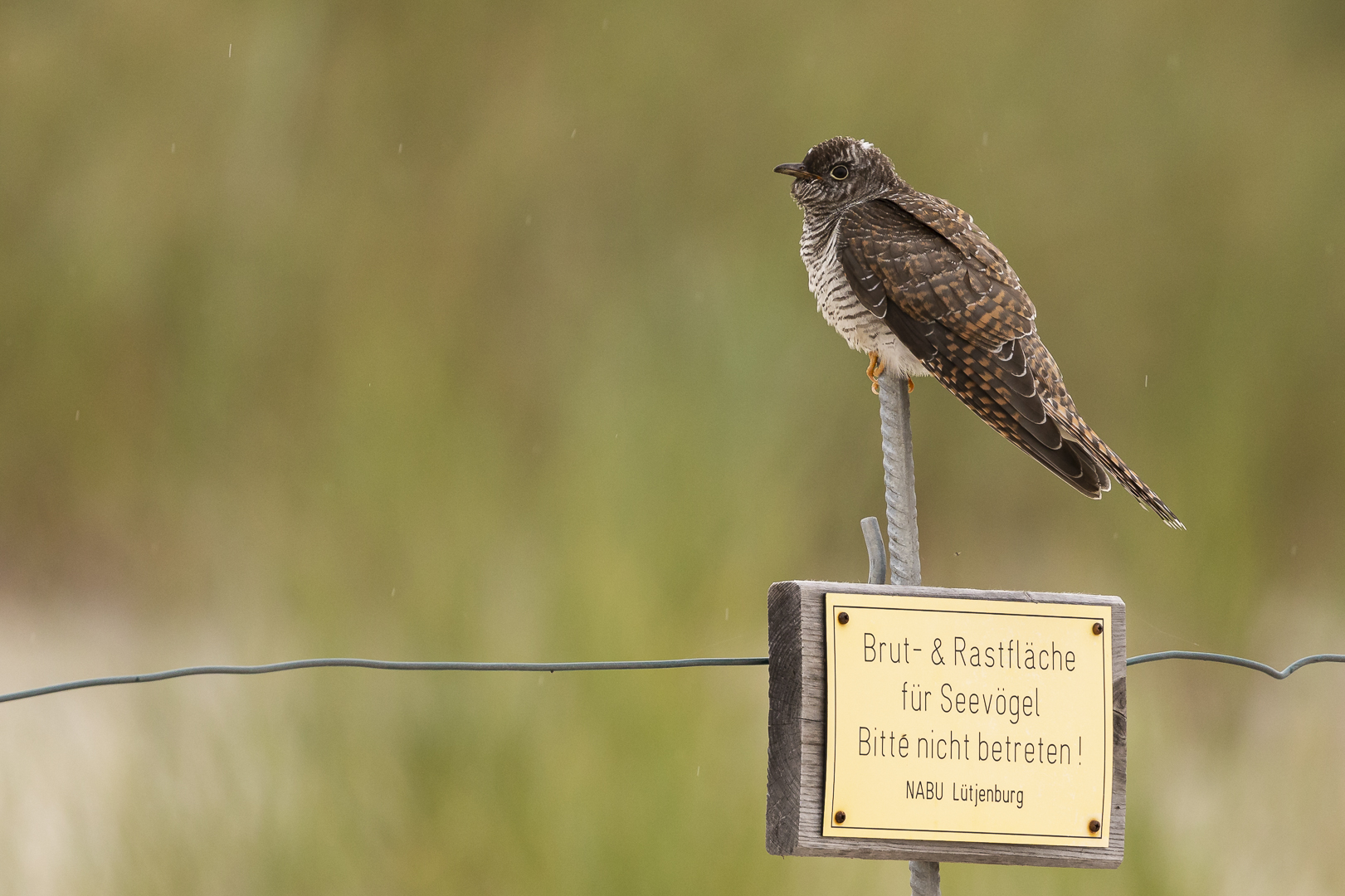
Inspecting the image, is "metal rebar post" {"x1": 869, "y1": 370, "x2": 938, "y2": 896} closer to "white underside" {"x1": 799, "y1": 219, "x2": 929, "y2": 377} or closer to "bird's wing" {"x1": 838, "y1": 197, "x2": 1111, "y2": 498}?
"bird's wing" {"x1": 838, "y1": 197, "x2": 1111, "y2": 498}

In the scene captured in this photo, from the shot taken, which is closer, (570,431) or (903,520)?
(903,520)

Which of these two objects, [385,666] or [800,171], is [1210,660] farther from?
[800,171]

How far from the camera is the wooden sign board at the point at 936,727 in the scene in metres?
1.09

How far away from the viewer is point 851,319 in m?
1.57

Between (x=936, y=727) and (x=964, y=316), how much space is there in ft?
1.75

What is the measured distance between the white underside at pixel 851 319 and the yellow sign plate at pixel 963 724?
48 centimetres

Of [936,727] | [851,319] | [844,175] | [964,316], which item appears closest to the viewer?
[936,727]

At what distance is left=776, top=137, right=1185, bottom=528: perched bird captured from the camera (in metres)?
1.37

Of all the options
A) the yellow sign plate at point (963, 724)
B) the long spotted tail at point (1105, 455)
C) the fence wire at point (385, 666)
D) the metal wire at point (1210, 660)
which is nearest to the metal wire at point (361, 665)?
the fence wire at point (385, 666)

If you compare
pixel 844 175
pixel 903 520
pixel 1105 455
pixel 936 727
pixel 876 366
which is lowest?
pixel 936 727

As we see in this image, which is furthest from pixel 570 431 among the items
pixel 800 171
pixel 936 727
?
pixel 936 727

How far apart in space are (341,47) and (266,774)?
3.13 m

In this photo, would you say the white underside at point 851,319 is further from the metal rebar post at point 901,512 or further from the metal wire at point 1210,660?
the metal wire at point 1210,660

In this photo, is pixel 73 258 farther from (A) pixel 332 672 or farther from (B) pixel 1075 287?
(B) pixel 1075 287
